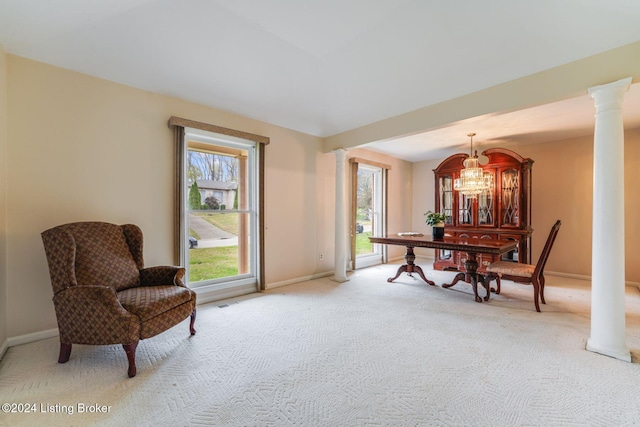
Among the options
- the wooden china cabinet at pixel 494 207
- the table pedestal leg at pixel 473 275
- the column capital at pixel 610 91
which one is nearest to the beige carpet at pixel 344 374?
the table pedestal leg at pixel 473 275

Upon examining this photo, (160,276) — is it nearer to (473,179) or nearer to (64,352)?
(64,352)

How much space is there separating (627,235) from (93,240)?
7.28 m

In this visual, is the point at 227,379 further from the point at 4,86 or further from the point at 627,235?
the point at 627,235

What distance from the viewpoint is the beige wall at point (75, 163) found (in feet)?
7.54

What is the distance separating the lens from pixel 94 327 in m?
1.90

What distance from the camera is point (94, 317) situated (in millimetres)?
1896

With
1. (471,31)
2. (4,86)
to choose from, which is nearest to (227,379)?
(4,86)

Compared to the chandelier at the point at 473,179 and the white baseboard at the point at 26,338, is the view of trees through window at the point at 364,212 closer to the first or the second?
the chandelier at the point at 473,179

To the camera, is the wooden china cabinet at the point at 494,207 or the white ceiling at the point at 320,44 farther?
the wooden china cabinet at the point at 494,207

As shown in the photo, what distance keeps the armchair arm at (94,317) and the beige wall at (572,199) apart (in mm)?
6372

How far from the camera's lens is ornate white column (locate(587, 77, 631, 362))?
210cm

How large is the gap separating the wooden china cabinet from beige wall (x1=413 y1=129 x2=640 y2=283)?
0.65 m

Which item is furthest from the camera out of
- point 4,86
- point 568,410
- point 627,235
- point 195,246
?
point 627,235

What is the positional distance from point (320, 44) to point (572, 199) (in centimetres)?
514
